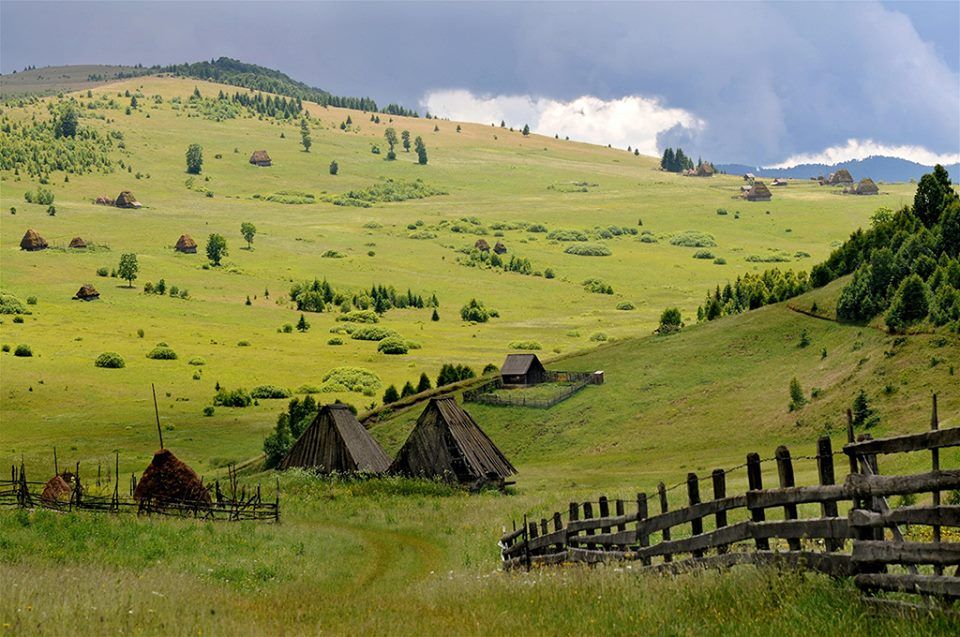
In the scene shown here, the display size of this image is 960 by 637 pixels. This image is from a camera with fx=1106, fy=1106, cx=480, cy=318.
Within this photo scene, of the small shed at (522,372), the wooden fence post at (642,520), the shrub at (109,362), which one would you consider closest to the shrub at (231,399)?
the shrub at (109,362)

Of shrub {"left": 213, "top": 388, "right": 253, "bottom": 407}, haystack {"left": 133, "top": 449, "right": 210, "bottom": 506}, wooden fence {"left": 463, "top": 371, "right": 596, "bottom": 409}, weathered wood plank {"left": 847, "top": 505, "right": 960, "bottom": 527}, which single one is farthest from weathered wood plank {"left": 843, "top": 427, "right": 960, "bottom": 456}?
shrub {"left": 213, "top": 388, "right": 253, "bottom": 407}

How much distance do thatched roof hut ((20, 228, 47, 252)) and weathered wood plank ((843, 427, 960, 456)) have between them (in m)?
199

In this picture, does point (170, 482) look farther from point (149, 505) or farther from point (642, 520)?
point (642, 520)

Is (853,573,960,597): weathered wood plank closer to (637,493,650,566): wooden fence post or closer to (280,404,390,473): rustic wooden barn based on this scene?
(637,493,650,566): wooden fence post

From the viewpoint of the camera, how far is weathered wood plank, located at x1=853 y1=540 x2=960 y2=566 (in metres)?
10.6

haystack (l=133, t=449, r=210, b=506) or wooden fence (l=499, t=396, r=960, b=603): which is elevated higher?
wooden fence (l=499, t=396, r=960, b=603)

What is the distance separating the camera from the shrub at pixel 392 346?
128m

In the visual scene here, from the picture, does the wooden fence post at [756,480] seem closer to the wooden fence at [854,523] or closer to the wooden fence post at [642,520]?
the wooden fence at [854,523]

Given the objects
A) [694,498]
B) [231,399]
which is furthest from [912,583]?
[231,399]

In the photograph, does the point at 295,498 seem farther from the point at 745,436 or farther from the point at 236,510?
the point at 745,436

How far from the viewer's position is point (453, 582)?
2092 cm

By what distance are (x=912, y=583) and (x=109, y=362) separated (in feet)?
345

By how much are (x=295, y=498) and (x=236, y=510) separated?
33.3ft

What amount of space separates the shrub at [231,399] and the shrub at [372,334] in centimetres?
4256
